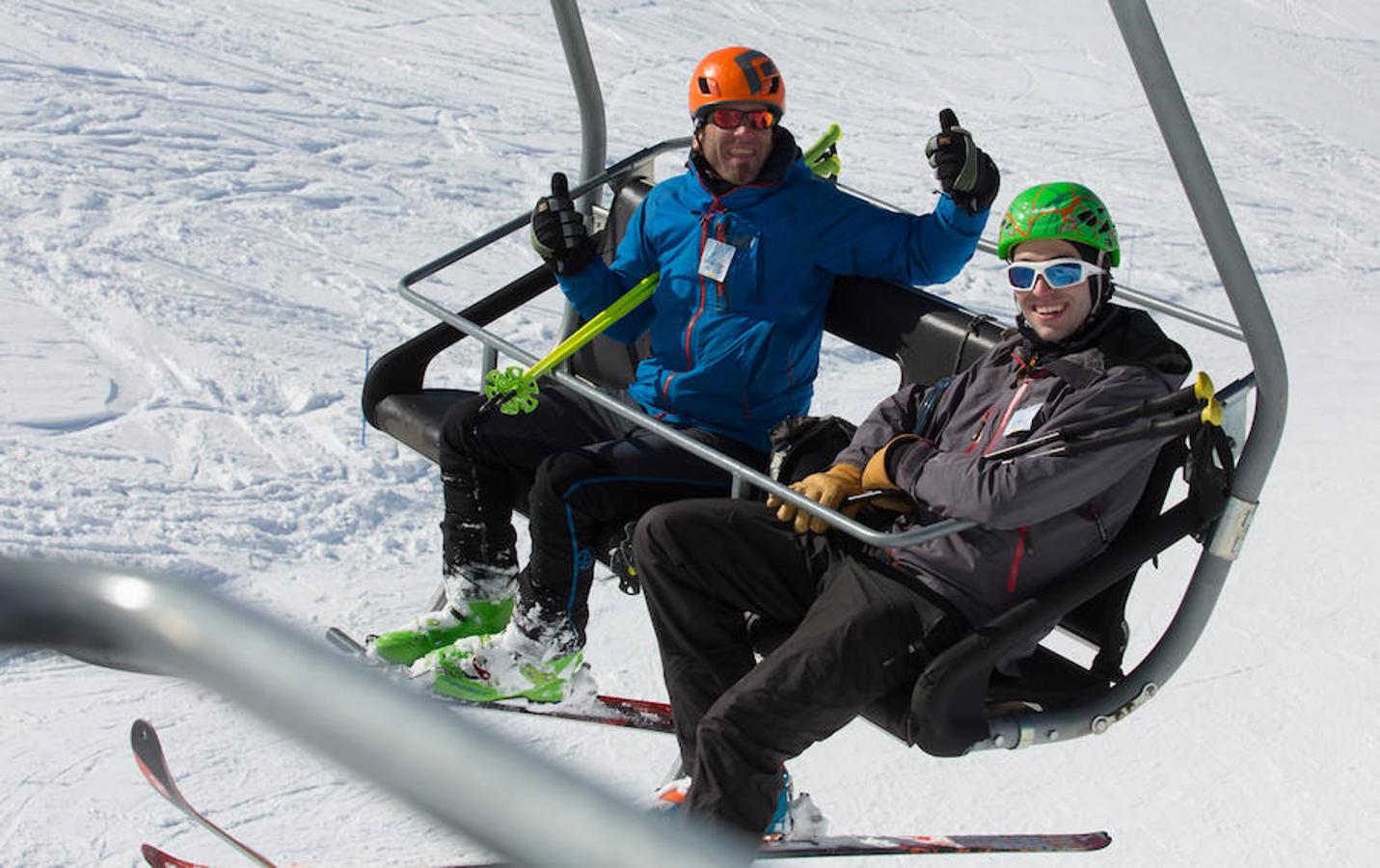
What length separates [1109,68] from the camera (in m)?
14.3

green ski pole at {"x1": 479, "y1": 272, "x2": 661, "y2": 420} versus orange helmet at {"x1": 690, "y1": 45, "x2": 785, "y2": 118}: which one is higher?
orange helmet at {"x1": 690, "y1": 45, "x2": 785, "y2": 118}

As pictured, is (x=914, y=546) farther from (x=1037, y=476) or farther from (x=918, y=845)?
(x=918, y=845)

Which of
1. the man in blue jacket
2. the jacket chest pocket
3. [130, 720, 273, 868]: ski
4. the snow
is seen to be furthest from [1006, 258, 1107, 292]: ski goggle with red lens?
[130, 720, 273, 868]: ski

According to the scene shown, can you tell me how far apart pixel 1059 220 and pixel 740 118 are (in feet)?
2.79

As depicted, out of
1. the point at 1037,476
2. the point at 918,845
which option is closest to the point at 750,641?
the point at 1037,476

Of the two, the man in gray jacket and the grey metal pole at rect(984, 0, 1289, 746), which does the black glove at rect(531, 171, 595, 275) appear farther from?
the grey metal pole at rect(984, 0, 1289, 746)

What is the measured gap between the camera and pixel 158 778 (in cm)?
391

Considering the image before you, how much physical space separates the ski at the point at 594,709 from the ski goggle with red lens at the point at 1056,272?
4.99 ft

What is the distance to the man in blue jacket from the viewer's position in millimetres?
3436

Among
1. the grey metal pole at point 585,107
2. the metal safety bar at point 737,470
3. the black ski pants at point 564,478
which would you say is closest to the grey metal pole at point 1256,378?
the metal safety bar at point 737,470

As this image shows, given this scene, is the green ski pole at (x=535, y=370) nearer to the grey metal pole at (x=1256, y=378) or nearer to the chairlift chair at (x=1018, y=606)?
the chairlift chair at (x=1018, y=606)

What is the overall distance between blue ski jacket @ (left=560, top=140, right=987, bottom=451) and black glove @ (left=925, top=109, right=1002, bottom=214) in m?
0.15

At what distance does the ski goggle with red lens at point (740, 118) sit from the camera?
347 centimetres

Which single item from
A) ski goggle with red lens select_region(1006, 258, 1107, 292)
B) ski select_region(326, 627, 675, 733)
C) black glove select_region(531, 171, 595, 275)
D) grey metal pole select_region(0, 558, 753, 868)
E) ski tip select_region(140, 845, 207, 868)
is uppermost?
grey metal pole select_region(0, 558, 753, 868)
